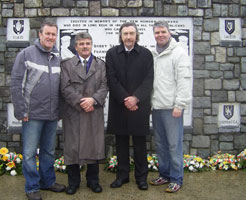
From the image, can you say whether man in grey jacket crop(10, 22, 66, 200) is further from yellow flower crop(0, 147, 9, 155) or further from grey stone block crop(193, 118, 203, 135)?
grey stone block crop(193, 118, 203, 135)

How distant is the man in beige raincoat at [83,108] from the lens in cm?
337

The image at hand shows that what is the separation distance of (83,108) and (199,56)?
8.49 ft

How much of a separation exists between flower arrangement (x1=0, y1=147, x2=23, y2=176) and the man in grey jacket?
120 centimetres

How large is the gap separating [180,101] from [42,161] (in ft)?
6.20

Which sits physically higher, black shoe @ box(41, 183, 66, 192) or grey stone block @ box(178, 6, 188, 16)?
grey stone block @ box(178, 6, 188, 16)

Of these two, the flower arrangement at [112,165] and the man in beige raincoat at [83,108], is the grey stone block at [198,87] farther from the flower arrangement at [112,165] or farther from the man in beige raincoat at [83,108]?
the man in beige raincoat at [83,108]

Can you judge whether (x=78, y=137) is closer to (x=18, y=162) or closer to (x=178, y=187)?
(x=178, y=187)

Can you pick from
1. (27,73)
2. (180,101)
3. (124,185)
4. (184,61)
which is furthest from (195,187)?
(27,73)

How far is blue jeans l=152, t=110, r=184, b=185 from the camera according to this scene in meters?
3.56

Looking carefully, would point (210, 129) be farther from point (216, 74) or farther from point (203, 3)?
point (203, 3)

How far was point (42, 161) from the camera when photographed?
11.6 ft

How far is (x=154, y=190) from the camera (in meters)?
3.65

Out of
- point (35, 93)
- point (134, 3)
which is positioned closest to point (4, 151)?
point (35, 93)

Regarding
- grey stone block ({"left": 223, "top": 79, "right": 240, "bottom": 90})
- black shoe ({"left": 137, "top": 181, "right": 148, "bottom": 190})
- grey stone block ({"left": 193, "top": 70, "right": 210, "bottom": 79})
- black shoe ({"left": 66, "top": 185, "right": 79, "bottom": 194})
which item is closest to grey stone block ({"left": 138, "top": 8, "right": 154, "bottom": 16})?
grey stone block ({"left": 193, "top": 70, "right": 210, "bottom": 79})
